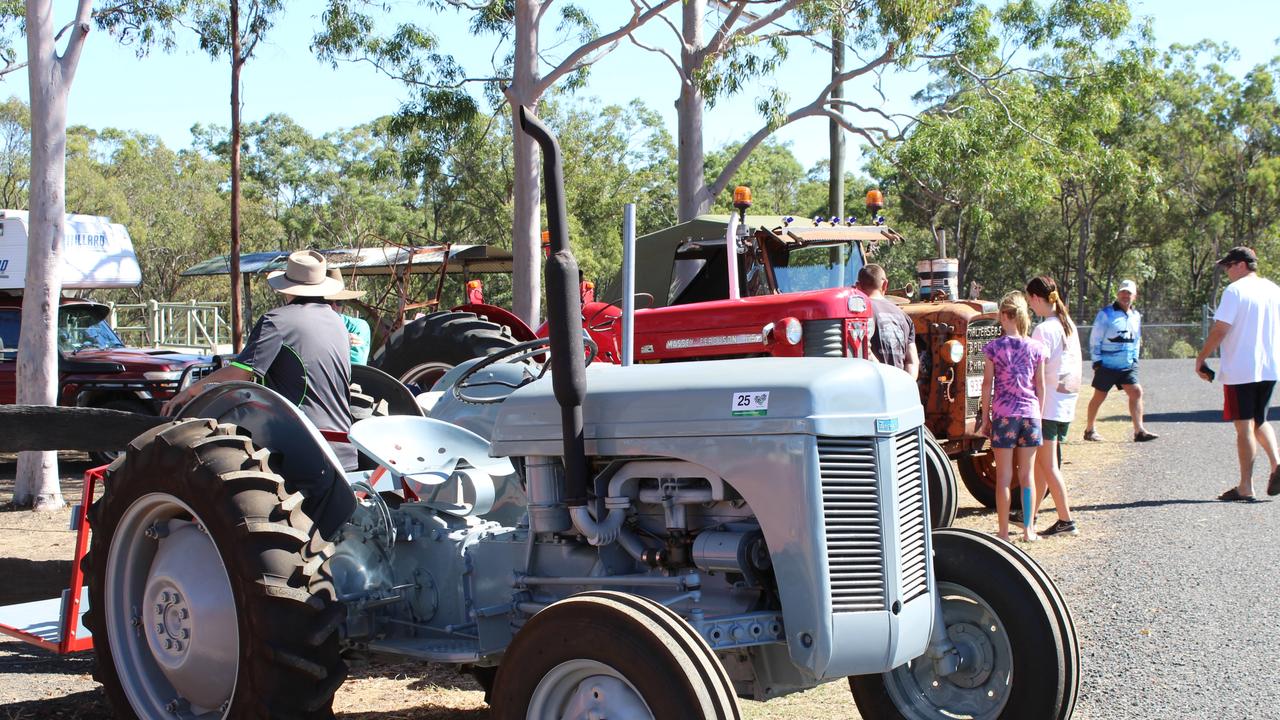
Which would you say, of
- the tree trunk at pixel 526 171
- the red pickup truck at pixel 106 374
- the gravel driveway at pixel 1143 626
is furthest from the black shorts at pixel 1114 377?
the red pickup truck at pixel 106 374

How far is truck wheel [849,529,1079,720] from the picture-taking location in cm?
365

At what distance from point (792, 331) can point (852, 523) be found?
418 centimetres

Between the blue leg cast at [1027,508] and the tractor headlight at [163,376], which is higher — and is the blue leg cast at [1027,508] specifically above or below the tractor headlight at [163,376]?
below

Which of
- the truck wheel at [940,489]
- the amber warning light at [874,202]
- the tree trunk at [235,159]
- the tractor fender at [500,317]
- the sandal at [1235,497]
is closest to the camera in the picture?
the truck wheel at [940,489]

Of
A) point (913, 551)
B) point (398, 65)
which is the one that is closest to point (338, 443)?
point (913, 551)

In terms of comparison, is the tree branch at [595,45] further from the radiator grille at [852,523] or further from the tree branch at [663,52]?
the radiator grille at [852,523]

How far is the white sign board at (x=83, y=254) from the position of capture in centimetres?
1470

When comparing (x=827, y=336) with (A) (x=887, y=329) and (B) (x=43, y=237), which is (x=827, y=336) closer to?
(A) (x=887, y=329)

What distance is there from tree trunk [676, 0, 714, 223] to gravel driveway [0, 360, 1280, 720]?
6.61 m

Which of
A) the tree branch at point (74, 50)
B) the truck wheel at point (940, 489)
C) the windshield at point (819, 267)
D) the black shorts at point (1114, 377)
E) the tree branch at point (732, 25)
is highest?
the tree branch at point (732, 25)

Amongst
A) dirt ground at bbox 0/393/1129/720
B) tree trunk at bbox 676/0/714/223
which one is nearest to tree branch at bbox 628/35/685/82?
tree trunk at bbox 676/0/714/223

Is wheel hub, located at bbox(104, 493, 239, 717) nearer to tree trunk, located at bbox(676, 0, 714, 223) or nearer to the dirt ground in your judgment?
the dirt ground

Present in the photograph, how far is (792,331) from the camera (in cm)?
731

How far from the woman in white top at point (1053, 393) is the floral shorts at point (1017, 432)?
38 centimetres
